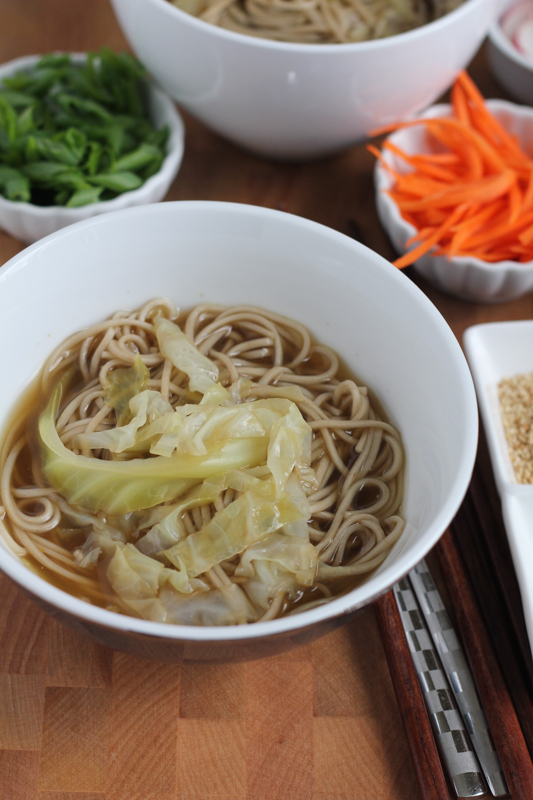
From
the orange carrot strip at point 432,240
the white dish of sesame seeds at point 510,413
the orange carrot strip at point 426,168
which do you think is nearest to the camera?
the white dish of sesame seeds at point 510,413

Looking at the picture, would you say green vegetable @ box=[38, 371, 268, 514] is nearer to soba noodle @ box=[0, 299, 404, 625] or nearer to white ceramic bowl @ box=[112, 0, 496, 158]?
soba noodle @ box=[0, 299, 404, 625]

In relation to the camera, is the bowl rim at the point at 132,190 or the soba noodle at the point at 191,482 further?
the bowl rim at the point at 132,190

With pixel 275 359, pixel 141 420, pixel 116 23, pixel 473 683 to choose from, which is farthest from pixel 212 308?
Answer: pixel 116 23

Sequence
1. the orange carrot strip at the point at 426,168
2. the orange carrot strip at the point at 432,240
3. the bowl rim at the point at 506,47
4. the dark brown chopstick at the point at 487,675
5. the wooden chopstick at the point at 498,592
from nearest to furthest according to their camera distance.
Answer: the dark brown chopstick at the point at 487,675, the wooden chopstick at the point at 498,592, the orange carrot strip at the point at 432,240, the orange carrot strip at the point at 426,168, the bowl rim at the point at 506,47

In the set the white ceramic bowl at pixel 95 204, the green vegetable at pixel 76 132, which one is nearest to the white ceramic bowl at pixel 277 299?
the white ceramic bowl at pixel 95 204

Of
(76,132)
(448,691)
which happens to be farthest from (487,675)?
(76,132)

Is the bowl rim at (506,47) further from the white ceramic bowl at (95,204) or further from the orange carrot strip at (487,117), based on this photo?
the white ceramic bowl at (95,204)
